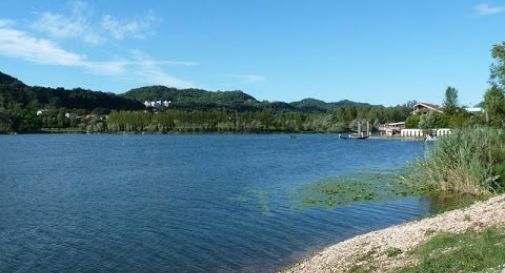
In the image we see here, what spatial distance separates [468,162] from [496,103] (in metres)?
29.6

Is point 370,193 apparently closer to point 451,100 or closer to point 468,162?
point 468,162

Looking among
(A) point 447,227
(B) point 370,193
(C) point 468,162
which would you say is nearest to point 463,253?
(A) point 447,227

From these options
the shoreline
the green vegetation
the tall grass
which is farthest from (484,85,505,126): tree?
the green vegetation

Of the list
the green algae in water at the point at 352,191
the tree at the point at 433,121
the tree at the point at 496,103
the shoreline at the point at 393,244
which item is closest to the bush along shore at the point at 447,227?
the shoreline at the point at 393,244

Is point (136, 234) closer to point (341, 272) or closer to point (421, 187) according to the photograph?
point (341, 272)

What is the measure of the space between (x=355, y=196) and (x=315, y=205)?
5240 millimetres

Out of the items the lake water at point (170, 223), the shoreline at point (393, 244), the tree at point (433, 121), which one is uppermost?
the tree at point (433, 121)

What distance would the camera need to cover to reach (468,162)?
1545 inches

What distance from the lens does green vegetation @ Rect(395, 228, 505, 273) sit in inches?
569

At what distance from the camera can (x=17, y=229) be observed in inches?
1286

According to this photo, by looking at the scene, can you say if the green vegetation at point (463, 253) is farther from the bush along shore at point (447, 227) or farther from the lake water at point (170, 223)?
the lake water at point (170, 223)

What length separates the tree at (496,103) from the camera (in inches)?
2564

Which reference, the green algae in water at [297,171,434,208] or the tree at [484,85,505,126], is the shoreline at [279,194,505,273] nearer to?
the green algae in water at [297,171,434,208]

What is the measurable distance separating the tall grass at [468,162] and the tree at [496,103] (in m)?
23.5
